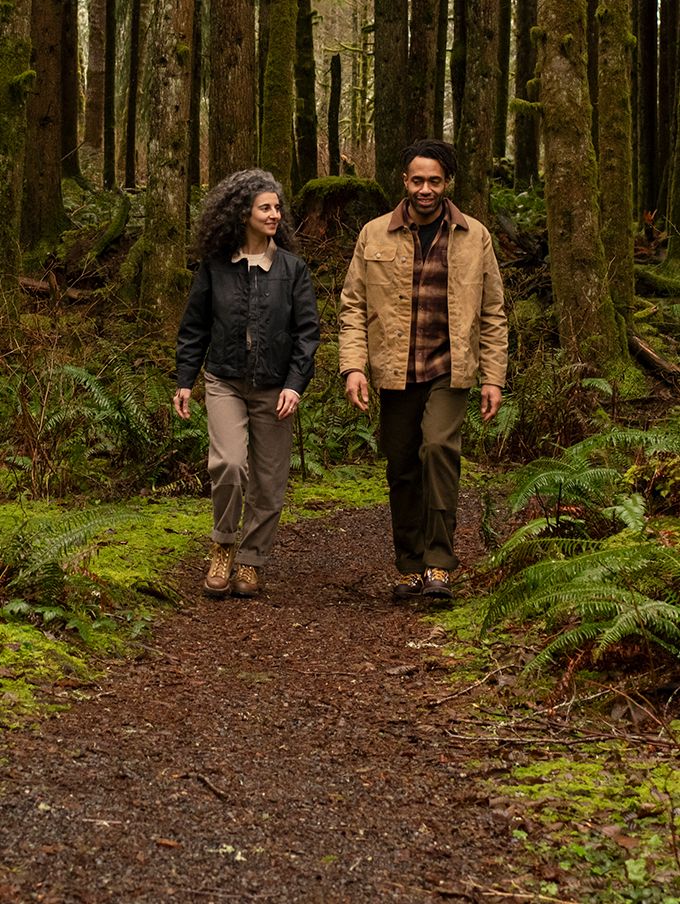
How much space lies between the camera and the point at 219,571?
6.80 meters

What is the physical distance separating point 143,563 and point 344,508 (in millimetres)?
2820

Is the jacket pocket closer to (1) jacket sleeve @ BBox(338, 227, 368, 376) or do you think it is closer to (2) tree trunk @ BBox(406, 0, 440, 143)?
(1) jacket sleeve @ BBox(338, 227, 368, 376)

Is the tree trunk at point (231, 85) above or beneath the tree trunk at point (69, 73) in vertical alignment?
beneath

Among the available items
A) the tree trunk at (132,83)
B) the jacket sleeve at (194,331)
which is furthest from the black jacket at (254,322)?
the tree trunk at (132,83)

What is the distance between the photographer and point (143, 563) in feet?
22.9

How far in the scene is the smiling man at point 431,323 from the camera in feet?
21.0

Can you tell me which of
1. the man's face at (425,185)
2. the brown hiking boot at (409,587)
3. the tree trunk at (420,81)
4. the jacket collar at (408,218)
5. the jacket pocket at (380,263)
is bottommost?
the brown hiking boot at (409,587)

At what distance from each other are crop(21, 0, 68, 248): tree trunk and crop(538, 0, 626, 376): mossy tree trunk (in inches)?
367

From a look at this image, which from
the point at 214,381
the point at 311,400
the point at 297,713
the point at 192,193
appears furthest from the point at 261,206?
the point at 192,193

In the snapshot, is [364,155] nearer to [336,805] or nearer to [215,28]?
[215,28]

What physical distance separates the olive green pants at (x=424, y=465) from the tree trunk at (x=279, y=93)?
917 cm

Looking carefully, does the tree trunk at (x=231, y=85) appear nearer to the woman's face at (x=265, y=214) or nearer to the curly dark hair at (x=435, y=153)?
the woman's face at (x=265, y=214)

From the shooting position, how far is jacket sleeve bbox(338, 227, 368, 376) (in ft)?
21.5

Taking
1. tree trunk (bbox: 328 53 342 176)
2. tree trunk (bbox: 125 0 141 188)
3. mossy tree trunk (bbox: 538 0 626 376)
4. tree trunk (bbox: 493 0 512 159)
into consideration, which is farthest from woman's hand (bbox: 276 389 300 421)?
tree trunk (bbox: 328 53 342 176)
